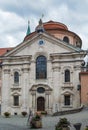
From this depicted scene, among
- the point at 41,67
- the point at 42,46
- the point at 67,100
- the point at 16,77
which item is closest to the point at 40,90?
the point at 41,67

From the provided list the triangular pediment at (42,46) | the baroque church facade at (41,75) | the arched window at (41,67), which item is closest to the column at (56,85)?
the baroque church facade at (41,75)

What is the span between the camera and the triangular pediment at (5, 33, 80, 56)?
172 ft

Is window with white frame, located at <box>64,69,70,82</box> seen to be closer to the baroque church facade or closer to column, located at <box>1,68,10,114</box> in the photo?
the baroque church facade

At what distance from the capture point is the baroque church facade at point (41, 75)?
5100 centimetres

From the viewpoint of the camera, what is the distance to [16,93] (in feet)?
175

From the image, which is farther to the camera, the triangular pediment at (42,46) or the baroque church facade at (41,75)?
the triangular pediment at (42,46)

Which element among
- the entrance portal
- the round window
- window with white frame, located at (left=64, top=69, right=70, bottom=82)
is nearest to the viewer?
window with white frame, located at (left=64, top=69, right=70, bottom=82)

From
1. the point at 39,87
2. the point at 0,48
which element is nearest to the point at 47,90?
the point at 39,87

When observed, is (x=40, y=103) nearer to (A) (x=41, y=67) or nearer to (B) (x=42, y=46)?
(A) (x=41, y=67)

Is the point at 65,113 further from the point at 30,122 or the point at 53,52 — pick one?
the point at 53,52

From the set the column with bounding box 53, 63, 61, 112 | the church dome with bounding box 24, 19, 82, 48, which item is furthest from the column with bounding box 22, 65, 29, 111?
the church dome with bounding box 24, 19, 82, 48

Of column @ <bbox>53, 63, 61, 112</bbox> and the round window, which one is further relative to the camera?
the round window

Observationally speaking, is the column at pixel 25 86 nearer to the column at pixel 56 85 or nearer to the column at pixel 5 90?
the column at pixel 5 90

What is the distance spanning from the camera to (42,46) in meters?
53.4
